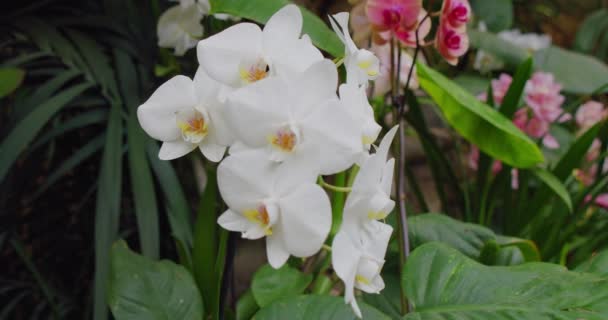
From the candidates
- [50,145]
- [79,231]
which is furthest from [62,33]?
[79,231]

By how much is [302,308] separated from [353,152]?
22cm

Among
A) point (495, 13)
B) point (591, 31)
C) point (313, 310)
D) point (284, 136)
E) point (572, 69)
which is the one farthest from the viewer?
point (591, 31)

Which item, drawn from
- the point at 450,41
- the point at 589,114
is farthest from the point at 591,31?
the point at 450,41

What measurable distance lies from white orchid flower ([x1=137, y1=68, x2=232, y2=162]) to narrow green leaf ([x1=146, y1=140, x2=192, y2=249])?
1.65 ft

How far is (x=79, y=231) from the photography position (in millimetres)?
1216

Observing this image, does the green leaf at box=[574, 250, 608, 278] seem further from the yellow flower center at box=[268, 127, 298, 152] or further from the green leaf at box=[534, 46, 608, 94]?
the green leaf at box=[534, 46, 608, 94]

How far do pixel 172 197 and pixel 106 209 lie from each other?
4.8 inches

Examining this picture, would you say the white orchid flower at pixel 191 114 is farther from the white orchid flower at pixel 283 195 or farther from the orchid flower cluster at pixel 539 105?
the orchid flower cluster at pixel 539 105

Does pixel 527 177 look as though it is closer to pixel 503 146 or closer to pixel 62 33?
pixel 503 146

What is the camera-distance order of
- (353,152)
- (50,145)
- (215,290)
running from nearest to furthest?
(353,152), (215,290), (50,145)

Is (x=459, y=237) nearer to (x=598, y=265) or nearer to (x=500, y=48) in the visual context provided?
(x=598, y=265)

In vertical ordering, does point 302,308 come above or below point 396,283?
above

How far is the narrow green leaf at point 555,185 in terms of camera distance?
3.25 feet

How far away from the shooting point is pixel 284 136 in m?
0.45
